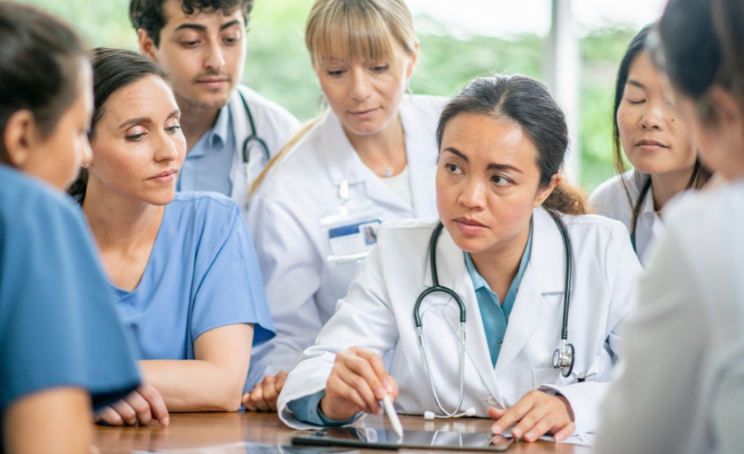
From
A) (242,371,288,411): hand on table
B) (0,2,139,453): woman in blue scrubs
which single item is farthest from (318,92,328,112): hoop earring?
(0,2,139,453): woman in blue scrubs

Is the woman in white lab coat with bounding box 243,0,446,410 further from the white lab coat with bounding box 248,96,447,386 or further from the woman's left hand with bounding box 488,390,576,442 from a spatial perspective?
the woman's left hand with bounding box 488,390,576,442

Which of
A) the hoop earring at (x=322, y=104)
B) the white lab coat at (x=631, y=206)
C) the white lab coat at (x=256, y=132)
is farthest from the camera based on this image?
the hoop earring at (x=322, y=104)

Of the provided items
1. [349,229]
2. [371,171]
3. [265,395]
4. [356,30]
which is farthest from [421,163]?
[265,395]

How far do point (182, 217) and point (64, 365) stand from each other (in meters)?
1.17

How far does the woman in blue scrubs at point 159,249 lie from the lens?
1.90m

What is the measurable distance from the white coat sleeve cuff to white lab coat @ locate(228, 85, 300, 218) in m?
1.21

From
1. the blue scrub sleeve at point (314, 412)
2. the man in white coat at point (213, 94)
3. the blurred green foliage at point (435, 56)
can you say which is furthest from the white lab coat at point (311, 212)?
the blurred green foliage at point (435, 56)

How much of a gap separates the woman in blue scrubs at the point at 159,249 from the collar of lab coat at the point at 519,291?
45 cm

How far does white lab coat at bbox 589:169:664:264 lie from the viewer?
7.21ft

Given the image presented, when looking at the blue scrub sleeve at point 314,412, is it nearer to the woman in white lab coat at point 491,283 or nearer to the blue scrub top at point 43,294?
the woman in white lab coat at point 491,283

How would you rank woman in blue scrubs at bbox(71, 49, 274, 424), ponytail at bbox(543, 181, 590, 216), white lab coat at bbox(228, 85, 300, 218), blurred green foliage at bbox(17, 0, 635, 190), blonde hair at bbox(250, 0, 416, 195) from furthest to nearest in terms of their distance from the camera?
blurred green foliage at bbox(17, 0, 635, 190)
white lab coat at bbox(228, 85, 300, 218)
blonde hair at bbox(250, 0, 416, 195)
ponytail at bbox(543, 181, 590, 216)
woman in blue scrubs at bbox(71, 49, 274, 424)

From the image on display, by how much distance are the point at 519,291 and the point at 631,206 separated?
0.60m

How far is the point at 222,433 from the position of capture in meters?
1.58

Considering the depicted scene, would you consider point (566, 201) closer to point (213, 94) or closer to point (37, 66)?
point (213, 94)
